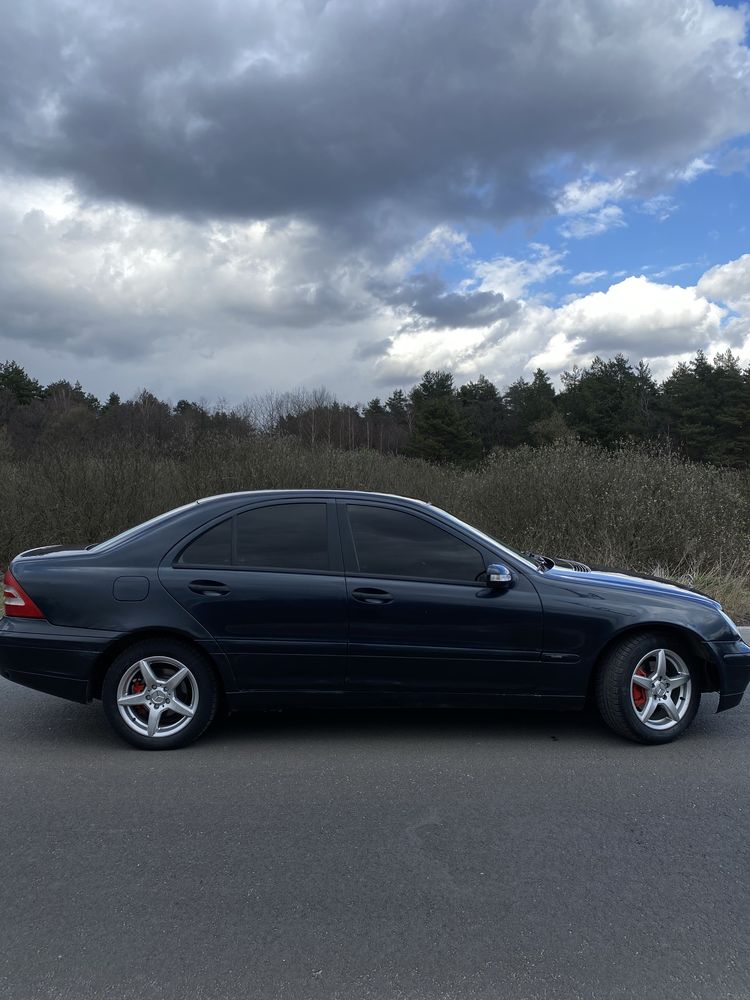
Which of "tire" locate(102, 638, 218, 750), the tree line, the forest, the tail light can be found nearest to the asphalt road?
"tire" locate(102, 638, 218, 750)

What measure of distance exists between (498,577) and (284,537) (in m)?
1.34

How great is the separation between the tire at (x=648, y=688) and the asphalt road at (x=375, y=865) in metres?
0.14

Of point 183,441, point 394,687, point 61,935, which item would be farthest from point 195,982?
point 183,441

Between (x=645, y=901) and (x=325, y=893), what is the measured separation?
1244mm

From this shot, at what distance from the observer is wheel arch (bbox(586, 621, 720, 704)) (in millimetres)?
4812

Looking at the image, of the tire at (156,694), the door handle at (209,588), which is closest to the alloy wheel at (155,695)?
the tire at (156,694)

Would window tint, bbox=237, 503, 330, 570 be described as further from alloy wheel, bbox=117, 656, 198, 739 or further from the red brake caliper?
the red brake caliper

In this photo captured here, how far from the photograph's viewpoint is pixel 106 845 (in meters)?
3.51

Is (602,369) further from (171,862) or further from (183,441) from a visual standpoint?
(171,862)

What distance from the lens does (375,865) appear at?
10.9 feet

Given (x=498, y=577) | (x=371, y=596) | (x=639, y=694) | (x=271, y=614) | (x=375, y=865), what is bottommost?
(x=375, y=865)

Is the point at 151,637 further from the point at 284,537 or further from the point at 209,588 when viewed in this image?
the point at 284,537

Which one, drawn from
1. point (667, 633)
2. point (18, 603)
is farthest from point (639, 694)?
point (18, 603)

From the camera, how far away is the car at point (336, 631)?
15.4ft
